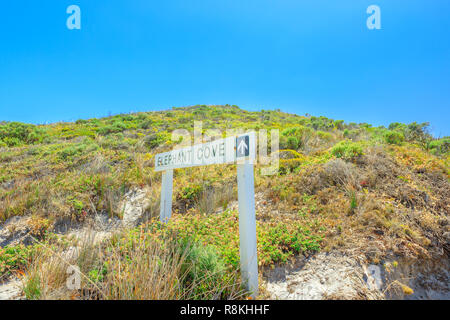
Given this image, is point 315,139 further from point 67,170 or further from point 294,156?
point 67,170

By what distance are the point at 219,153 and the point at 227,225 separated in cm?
188

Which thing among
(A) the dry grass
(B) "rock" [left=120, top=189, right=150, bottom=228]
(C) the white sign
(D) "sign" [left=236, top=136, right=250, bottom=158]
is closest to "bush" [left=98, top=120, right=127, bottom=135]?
(B) "rock" [left=120, top=189, right=150, bottom=228]

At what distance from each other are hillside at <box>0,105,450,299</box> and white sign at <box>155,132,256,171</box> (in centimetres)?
119

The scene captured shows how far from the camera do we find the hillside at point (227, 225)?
3.10 m

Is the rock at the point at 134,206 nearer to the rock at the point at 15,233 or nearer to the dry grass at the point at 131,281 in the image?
the rock at the point at 15,233

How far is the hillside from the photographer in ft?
10.2

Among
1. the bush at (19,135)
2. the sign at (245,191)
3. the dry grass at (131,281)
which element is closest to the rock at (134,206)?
the dry grass at (131,281)

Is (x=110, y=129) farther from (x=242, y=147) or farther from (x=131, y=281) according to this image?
(x=131, y=281)

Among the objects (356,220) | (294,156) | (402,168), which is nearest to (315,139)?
(294,156)

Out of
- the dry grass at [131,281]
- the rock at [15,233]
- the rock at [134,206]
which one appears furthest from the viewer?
the rock at [134,206]

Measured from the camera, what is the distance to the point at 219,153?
142 inches

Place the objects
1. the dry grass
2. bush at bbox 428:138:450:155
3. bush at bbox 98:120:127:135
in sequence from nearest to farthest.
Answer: the dry grass → bush at bbox 428:138:450:155 → bush at bbox 98:120:127:135

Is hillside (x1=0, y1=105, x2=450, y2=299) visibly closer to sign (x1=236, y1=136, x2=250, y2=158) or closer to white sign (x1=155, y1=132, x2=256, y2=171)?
white sign (x1=155, y1=132, x2=256, y2=171)

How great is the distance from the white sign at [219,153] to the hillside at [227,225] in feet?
3.91
